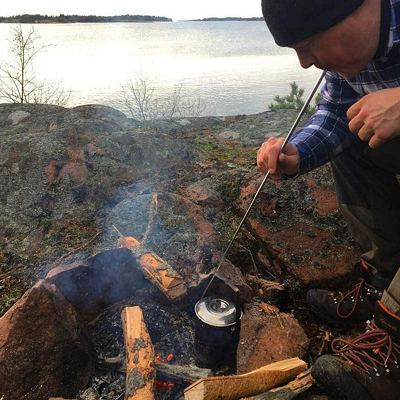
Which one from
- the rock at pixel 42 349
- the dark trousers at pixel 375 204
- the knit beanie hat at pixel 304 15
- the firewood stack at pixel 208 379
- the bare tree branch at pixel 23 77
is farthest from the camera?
the bare tree branch at pixel 23 77

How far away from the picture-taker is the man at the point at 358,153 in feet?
4.15

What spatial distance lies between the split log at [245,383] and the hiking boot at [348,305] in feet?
1.67

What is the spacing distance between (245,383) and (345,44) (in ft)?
4.38

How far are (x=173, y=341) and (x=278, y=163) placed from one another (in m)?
1.10

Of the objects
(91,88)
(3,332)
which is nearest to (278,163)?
(3,332)

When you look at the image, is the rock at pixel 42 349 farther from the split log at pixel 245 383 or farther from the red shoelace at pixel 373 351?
the red shoelace at pixel 373 351

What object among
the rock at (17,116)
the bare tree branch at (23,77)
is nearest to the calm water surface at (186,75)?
the bare tree branch at (23,77)

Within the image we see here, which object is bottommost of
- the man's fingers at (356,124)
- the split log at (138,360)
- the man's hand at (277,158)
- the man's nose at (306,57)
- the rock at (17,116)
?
the split log at (138,360)

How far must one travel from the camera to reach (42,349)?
5.32 feet

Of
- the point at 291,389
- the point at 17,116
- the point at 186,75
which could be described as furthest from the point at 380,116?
the point at 186,75

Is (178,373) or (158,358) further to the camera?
(158,358)

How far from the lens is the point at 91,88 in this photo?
10367 mm

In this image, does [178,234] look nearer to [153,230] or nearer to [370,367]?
[153,230]

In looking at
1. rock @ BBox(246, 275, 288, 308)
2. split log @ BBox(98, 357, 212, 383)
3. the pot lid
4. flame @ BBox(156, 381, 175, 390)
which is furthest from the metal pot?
rock @ BBox(246, 275, 288, 308)
